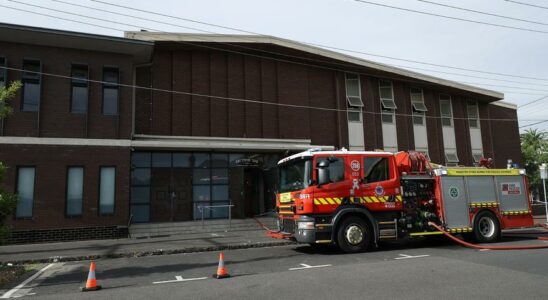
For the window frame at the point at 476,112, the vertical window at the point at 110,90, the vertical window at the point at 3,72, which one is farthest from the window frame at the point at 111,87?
the window frame at the point at 476,112

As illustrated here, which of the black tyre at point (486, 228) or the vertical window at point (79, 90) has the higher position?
the vertical window at point (79, 90)

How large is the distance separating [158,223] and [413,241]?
1069 cm

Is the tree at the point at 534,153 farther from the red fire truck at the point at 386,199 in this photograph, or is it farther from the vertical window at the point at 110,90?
the vertical window at the point at 110,90

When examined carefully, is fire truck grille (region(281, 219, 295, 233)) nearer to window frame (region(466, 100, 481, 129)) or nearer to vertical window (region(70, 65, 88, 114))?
vertical window (region(70, 65, 88, 114))

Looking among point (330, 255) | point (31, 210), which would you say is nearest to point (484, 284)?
point (330, 255)

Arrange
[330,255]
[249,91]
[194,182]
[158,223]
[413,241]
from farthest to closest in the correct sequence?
1. [249,91]
2. [194,182]
3. [158,223]
4. [413,241]
5. [330,255]

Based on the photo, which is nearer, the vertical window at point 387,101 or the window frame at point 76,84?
the window frame at point 76,84

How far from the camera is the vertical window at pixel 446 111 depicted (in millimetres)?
27016

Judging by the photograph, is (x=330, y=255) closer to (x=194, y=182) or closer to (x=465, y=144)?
(x=194, y=182)

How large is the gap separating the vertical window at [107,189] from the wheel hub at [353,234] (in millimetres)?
10042

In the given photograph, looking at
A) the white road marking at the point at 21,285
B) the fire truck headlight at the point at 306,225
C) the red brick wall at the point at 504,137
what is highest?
the red brick wall at the point at 504,137

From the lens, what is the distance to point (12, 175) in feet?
50.5

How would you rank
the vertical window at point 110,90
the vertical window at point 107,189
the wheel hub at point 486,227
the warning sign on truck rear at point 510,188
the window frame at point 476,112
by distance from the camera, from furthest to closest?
the window frame at point 476,112
the vertical window at point 110,90
the vertical window at point 107,189
the warning sign on truck rear at point 510,188
the wheel hub at point 486,227

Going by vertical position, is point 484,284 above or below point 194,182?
below
